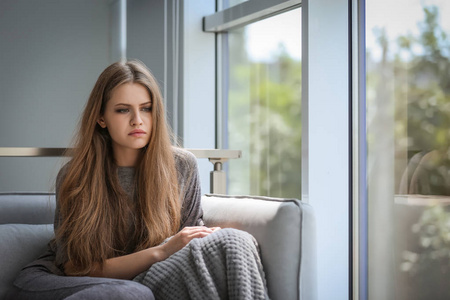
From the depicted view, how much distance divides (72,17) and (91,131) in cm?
135

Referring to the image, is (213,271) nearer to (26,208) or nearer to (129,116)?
(129,116)

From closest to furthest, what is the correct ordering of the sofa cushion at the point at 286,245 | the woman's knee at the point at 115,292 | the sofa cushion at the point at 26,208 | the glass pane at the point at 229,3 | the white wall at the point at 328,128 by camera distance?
the woman's knee at the point at 115,292 < the sofa cushion at the point at 286,245 < the sofa cushion at the point at 26,208 < the white wall at the point at 328,128 < the glass pane at the point at 229,3

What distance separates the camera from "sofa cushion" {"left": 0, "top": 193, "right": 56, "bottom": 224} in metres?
2.02

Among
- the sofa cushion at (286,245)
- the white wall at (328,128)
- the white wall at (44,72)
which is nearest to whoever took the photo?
the sofa cushion at (286,245)

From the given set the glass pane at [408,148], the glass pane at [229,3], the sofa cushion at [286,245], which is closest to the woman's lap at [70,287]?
the sofa cushion at [286,245]

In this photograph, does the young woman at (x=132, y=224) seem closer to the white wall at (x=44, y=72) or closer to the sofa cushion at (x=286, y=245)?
the sofa cushion at (x=286, y=245)

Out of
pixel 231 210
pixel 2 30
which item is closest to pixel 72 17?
pixel 2 30

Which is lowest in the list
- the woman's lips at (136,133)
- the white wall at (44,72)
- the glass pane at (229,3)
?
the woman's lips at (136,133)

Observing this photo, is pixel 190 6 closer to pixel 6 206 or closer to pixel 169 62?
pixel 169 62

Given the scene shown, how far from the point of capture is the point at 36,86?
111 inches

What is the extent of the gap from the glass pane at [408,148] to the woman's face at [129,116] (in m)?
0.97

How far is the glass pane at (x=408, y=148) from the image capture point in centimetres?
203

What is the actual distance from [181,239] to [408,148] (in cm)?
103

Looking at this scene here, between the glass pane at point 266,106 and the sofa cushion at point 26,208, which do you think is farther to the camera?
the glass pane at point 266,106
